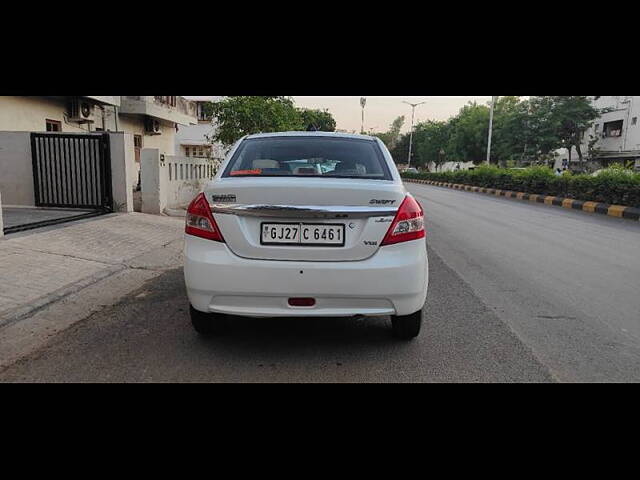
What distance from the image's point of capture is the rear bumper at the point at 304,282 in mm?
3115

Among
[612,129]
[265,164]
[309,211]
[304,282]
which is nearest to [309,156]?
[265,164]

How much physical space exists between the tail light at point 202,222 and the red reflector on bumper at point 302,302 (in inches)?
23.5

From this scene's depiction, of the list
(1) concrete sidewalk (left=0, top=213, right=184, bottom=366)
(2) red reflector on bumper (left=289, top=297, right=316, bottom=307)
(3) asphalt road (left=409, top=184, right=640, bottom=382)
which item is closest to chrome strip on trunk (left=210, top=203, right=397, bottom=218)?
(2) red reflector on bumper (left=289, top=297, right=316, bottom=307)

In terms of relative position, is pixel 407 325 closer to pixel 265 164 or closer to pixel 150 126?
pixel 265 164

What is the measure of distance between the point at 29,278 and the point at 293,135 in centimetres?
317

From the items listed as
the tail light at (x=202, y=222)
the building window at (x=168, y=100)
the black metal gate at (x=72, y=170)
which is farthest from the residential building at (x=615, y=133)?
the tail light at (x=202, y=222)

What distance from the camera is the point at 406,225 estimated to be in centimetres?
324

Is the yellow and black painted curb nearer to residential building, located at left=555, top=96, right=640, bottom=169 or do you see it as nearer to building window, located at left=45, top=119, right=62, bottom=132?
building window, located at left=45, top=119, right=62, bottom=132

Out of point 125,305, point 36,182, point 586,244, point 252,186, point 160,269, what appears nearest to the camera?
point 252,186

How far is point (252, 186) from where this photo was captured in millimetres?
3189
